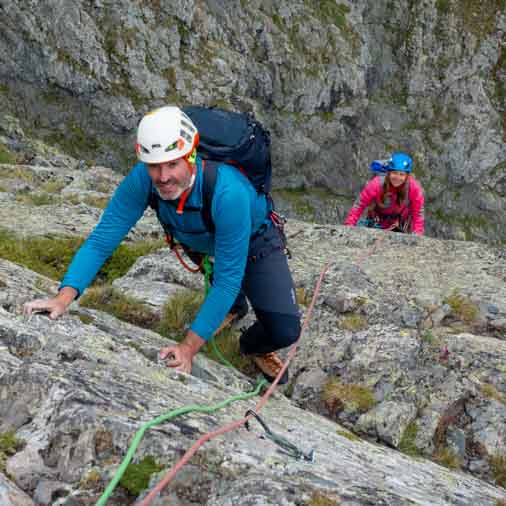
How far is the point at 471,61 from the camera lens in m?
105

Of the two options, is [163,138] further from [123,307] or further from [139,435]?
[123,307]

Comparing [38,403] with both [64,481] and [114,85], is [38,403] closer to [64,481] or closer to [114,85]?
[64,481]

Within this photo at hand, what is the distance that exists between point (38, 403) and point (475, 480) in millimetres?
5133

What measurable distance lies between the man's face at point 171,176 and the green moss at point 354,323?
4.41 metres

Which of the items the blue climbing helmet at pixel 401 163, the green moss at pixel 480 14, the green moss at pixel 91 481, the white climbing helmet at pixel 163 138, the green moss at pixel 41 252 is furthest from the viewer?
the green moss at pixel 480 14

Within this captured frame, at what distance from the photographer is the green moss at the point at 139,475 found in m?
3.88

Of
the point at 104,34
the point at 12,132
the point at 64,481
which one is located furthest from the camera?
the point at 104,34

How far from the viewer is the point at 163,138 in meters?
5.18

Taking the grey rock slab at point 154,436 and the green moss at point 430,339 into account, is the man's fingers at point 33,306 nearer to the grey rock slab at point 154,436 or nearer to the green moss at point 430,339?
the grey rock slab at point 154,436

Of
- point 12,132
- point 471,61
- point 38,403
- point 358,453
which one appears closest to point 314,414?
point 358,453

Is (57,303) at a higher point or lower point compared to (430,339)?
higher

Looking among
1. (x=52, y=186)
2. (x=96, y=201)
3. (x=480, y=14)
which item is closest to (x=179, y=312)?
(x=96, y=201)

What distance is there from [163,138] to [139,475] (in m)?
3.10

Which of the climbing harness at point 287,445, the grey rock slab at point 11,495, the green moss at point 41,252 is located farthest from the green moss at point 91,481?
the green moss at point 41,252
